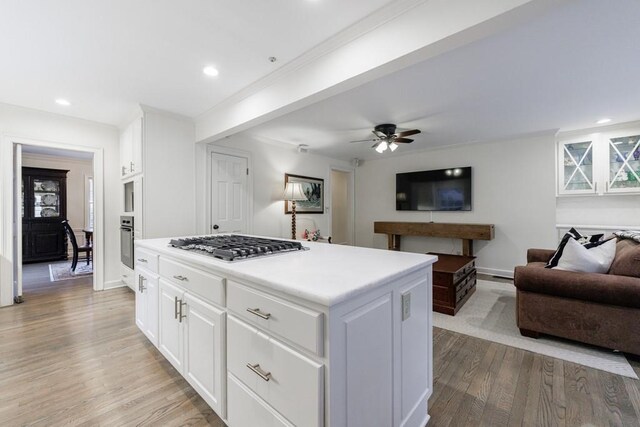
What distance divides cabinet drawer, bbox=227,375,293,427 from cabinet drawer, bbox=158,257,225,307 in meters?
0.39

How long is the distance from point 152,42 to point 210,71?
20.2 inches

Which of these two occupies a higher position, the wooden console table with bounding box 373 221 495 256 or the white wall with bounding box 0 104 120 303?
the white wall with bounding box 0 104 120 303

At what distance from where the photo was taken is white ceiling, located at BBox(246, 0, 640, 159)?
6.10 feet

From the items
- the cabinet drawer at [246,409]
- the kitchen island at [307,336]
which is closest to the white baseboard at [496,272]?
the kitchen island at [307,336]

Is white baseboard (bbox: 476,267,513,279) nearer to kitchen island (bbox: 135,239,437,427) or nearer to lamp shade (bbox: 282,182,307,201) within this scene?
lamp shade (bbox: 282,182,307,201)

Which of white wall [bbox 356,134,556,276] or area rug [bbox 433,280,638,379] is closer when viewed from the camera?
area rug [bbox 433,280,638,379]

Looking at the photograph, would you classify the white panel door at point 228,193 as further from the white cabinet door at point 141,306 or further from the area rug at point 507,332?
the area rug at point 507,332

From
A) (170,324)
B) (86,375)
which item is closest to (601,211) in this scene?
(170,324)

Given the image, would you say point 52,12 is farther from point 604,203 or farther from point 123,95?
point 604,203

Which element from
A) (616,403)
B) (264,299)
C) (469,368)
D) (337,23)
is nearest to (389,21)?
(337,23)

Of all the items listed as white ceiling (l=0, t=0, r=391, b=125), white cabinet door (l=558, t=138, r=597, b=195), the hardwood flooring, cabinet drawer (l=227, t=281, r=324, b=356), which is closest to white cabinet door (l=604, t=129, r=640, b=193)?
white cabinet door (l=558, t=138, r=597, b=195)

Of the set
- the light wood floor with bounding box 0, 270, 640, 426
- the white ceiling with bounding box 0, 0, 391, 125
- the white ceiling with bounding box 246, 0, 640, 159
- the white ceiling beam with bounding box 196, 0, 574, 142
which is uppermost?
the white ceiling with bounding box 0, 0, 391, 125

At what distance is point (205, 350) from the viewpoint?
147cm

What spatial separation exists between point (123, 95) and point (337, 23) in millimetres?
2547
